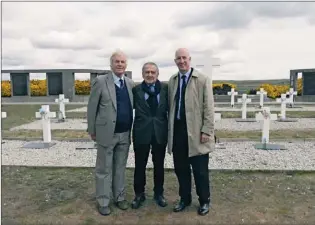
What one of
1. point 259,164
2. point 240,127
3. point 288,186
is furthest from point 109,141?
point 240,127

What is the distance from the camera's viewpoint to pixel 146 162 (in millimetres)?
3982

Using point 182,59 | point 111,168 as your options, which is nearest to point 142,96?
point 182,59

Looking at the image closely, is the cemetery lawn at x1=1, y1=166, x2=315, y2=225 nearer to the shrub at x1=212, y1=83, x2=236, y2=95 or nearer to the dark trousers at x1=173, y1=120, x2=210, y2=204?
the dark trousers at x1=173, y1=120, x2=210, y2=204

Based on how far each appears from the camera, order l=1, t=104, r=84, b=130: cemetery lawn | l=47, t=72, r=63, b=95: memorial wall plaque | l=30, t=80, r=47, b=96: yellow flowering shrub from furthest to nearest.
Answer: l=30, t=80, r=47, b=96: yellow flowering shrub
l=47, t=72, r=63, b=95: memorial wall plaque
l=1, t=104, r=84, b=130: cemetery lawn

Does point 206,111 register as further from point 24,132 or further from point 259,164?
point 24,132

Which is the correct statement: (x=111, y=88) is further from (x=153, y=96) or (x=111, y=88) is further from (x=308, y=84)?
(x=308, y=84)

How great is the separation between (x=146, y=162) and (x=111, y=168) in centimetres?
44

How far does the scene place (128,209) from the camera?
394cm

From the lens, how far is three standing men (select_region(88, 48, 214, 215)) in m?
3.62

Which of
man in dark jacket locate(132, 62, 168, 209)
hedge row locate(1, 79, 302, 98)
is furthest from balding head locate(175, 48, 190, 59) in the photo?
hedge row locate(1, 79, 302, 98)

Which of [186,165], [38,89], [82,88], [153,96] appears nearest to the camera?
[153,96]

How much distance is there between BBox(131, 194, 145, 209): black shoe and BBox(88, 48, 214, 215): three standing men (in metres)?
0.03

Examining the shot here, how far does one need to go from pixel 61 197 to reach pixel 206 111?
93.2 inches

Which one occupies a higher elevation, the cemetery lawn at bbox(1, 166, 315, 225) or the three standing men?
the three standing men
